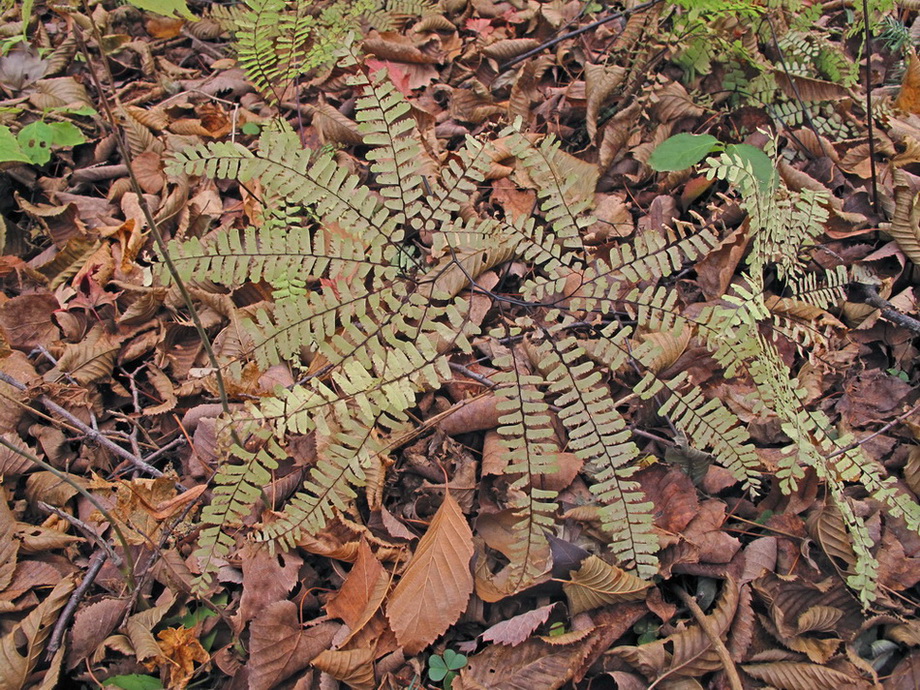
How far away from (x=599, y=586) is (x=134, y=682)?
51.4 inches

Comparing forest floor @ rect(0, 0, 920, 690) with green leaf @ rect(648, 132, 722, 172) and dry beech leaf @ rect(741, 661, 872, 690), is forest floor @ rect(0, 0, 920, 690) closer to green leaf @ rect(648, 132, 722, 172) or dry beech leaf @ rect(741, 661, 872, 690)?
dry beech leaf @ rect(741, 661, 872, 690)

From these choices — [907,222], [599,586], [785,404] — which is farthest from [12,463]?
[907,222]

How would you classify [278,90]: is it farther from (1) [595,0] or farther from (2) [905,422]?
(2) [905,422]

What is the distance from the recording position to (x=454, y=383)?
7.11 feet

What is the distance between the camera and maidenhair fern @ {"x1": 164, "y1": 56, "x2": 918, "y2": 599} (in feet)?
5.48

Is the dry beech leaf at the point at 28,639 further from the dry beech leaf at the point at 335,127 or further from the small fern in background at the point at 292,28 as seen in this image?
the small fern in background at the point at 292,28

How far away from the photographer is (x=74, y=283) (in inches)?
99.3

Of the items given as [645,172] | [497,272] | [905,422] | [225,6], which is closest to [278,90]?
[225,6]

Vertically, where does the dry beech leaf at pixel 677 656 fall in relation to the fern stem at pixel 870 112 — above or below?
below

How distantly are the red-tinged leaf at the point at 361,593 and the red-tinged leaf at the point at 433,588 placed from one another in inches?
2.4

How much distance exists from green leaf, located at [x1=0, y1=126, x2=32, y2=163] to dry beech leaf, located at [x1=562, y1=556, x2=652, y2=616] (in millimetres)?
2356

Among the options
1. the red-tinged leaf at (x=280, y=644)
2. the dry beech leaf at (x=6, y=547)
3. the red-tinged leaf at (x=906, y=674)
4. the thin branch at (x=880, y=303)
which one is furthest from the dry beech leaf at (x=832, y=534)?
the dry beech leaf at (x=6, y=547)

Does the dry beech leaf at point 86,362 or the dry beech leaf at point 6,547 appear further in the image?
the dry beech leaf at point 86,362

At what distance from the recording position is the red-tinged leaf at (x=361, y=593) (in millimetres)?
1792
